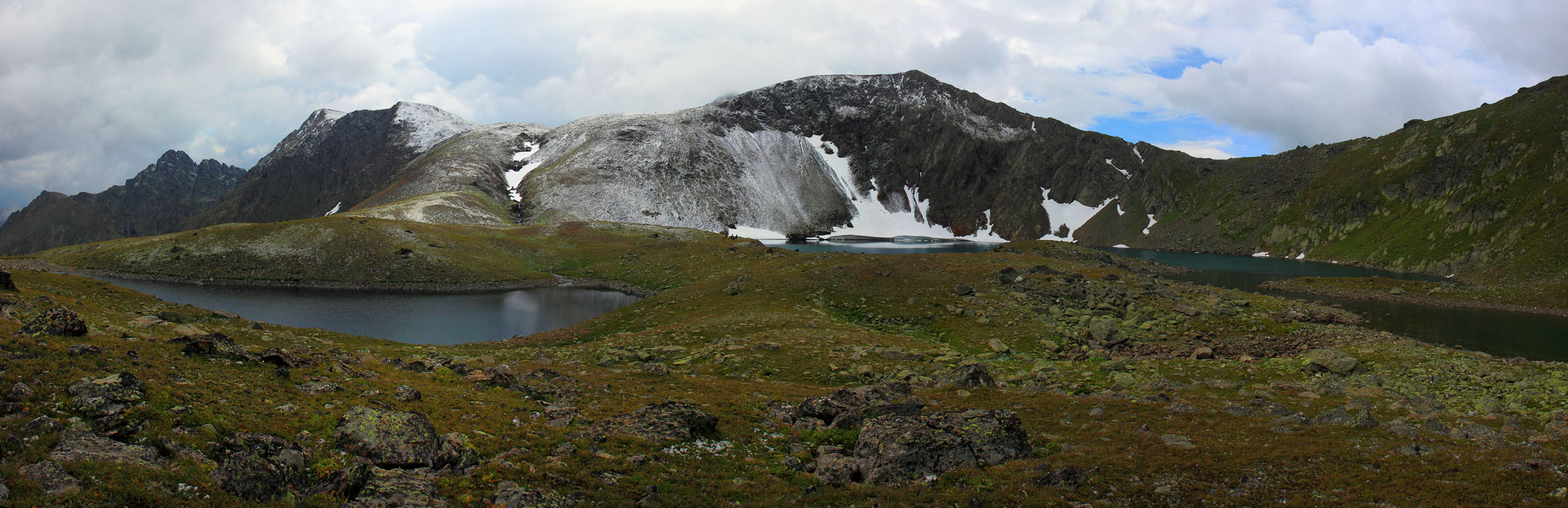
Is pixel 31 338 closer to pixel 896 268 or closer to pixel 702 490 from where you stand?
pixel 702 490

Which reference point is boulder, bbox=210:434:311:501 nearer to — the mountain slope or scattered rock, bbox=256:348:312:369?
scattered rock, bbox=256:348:312:369

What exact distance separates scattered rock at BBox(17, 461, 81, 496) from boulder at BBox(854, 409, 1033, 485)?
14076 millimetres

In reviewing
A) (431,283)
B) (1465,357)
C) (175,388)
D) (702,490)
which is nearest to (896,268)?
(1465,357)

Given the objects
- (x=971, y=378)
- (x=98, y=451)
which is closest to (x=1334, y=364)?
(x=971, y=378)

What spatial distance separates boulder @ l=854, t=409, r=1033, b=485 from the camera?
15305 millimetres

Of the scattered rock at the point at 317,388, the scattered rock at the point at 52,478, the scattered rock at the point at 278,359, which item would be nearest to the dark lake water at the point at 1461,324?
the scattered rock at the point at 317,388

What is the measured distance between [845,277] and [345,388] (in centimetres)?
4124

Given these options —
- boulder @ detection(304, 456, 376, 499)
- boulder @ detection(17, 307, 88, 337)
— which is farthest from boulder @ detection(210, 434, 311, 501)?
boulder @ detection(17, 307, 88, 337)

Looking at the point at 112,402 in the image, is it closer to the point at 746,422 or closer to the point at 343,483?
the point at 343,483

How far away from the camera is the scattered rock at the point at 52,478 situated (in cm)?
944

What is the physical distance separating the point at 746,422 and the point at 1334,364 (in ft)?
101

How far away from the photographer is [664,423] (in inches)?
706

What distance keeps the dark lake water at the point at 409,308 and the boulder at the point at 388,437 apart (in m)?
38.7

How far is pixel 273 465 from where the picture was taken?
11445 millimetres
